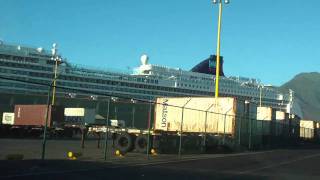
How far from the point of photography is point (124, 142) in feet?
84.2

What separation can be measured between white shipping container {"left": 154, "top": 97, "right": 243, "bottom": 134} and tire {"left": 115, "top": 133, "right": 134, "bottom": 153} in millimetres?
6309

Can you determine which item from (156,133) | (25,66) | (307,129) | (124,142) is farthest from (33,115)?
(25,66)

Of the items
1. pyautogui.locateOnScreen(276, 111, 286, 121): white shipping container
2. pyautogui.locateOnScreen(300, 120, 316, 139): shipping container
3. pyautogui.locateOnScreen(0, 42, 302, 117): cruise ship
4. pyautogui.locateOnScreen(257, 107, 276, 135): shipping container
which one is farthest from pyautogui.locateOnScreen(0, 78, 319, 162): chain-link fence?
pyautogui.locateOnScreen(0, 42, 302, 117): cruise ship

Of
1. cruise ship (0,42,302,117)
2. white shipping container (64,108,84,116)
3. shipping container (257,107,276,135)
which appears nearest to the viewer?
shipping container (257,107,276,135)

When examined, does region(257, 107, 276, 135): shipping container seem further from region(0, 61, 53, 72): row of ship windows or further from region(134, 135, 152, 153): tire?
region(0, 61, 53, 72): row of ship windows

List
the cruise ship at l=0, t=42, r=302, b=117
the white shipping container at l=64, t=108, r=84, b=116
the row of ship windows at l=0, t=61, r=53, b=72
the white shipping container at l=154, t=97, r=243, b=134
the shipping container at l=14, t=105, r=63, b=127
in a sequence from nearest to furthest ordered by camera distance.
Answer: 1. the white shipping container at l=154, t=97, r=243, b=134
2. the shipping container at l=14, t=105, r=63, b=127
3. the white shipping container at l=64, t=108, r=84, b=116
4. the cruise ship at l=0, t=42, r=302, b=117
5. the row of ship windows at l=0, t=61, r=53, b=72

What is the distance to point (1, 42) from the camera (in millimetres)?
88125

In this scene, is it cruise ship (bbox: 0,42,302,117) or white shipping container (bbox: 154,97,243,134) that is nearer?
white shipping container (bbox: 154,97,243,134)

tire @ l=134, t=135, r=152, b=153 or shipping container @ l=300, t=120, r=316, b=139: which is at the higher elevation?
shipping container @ l=300, t=120, r=316, b=139

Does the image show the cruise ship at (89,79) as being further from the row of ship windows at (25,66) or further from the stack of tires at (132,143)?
the stack of tires at (132,143)

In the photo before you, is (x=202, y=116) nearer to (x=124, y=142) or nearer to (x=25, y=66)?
(x=124, y=142)

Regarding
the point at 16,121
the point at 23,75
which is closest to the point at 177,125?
the point at 16,121

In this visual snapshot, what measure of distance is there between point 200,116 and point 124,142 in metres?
8.30

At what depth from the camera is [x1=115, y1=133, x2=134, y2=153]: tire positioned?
2504 cm
